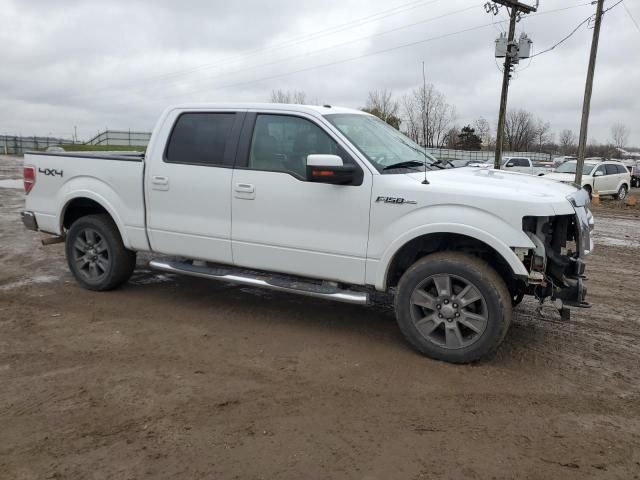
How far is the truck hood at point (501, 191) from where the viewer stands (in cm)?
398

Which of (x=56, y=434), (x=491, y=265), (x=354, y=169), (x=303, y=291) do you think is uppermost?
(x=354, y=169)

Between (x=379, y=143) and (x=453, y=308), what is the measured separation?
5.59 feet

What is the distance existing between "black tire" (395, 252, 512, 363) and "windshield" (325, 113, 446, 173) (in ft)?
3.03

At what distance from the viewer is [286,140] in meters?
4.95

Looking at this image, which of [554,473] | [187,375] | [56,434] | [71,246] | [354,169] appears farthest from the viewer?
[71,246]

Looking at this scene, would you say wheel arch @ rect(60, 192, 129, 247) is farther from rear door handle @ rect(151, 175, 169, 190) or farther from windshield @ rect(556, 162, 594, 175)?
windshield @ rect(556, 162, 594, 175)

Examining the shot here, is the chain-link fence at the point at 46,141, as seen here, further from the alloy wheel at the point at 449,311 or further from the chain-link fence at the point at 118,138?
the alloy wheel at the point at 449,311

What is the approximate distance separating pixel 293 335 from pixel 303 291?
0.46 metres

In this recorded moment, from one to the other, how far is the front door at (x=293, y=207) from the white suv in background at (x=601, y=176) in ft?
63.6

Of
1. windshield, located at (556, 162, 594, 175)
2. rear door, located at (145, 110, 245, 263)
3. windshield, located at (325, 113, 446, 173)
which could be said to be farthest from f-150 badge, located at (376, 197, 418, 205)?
windshield, located at (556, 162, 594, 175)

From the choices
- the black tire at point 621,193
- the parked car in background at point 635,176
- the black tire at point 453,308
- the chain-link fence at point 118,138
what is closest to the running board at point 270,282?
the black tire at point 453,308

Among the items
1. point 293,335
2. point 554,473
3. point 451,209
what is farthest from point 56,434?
point 451,209

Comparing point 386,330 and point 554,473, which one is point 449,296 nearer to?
point 386,330

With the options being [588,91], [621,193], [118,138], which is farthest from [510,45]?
[118,138]
